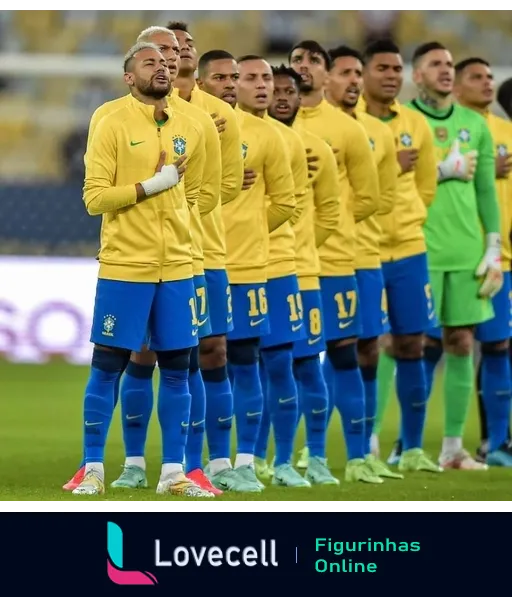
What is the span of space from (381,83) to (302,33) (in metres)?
9.60

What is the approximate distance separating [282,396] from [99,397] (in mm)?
1380

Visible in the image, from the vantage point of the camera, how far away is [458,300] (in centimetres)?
986

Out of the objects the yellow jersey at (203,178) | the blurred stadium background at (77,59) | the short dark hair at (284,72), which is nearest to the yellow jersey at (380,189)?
the short dark hair at (284,72)

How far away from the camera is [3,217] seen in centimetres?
1616

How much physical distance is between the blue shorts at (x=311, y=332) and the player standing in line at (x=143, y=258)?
4.37ft

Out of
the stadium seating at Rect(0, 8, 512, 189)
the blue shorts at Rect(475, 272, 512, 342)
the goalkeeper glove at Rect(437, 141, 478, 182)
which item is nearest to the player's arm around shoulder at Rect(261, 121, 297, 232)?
the goalkeeper glove at Rect(437, 141, 478, 182)

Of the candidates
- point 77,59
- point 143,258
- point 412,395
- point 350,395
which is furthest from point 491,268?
point 77,59

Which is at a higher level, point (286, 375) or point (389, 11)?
point (389, 11)

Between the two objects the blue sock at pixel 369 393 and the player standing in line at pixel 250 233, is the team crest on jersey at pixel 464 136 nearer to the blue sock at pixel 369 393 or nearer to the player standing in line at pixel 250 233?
the blue sock at pixel 369 393

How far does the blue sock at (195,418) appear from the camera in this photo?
7762mm

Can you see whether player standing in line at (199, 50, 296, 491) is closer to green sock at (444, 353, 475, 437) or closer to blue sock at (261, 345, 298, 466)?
blue sock at (261, 345, 298, 466)

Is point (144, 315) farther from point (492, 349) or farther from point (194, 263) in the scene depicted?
point (492, 349)
